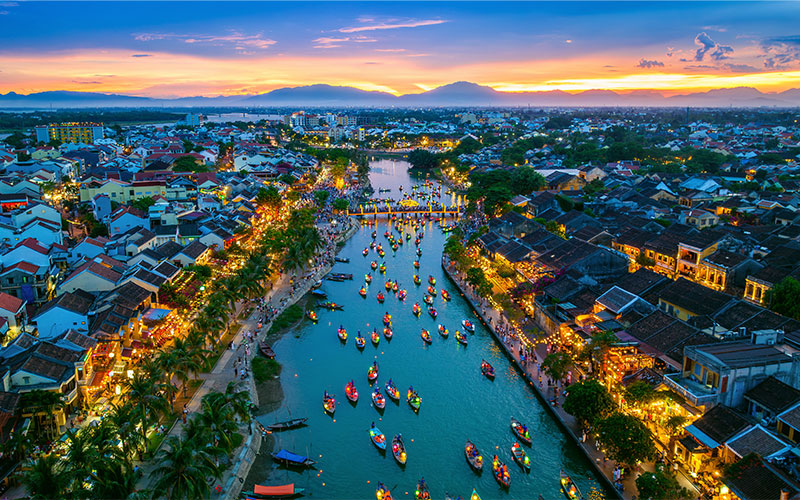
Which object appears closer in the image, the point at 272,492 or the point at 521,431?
the point at 272,492

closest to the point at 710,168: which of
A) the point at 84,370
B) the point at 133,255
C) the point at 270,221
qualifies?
the point at 270,221

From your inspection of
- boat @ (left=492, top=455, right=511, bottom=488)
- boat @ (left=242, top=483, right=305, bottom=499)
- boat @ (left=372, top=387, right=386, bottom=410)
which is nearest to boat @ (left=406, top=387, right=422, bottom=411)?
boat @ (left=372, top=387, right=386, bottom=410)

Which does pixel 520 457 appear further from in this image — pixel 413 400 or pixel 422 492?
pixel 413 400

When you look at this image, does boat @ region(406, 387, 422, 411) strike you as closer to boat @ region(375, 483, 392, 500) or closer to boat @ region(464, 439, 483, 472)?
boat @ region(464, 439, 483, 472)

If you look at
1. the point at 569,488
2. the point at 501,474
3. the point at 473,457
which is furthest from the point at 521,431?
the point at 569,488

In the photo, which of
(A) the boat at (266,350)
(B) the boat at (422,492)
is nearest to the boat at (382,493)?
(B) the boat at (422,492)

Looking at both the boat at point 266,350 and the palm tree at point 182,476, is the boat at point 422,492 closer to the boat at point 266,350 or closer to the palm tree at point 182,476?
the palm tree at point 182,476

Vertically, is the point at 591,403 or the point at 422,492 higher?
the point at 591,403

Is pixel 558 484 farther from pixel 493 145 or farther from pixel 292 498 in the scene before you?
pixel 493 145
